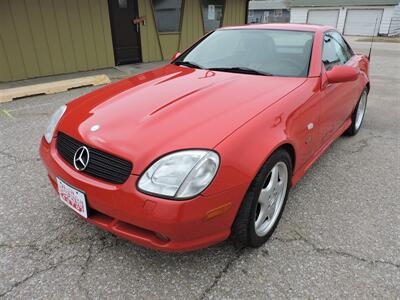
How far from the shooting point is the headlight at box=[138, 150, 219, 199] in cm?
163

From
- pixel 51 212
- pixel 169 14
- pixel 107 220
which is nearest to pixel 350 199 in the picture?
pixel 107 220

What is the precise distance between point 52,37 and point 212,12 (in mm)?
5460

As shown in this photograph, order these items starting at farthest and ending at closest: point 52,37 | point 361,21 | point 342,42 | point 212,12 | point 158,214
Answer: point 361,21
point 212,12
point 52,37
point 342,42
point 158,214

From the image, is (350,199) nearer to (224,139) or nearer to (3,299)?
(224,139)

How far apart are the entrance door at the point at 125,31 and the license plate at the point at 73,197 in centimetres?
729

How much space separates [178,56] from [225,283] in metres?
2.45

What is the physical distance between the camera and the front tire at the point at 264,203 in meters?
1.89

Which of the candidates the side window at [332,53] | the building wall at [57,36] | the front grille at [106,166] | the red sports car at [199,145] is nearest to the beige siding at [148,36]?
the building wall at [57,36]

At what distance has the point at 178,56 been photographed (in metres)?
3.50

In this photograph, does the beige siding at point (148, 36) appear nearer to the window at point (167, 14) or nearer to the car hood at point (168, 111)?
the window at point (167, 14)

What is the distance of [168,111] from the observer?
2.08m

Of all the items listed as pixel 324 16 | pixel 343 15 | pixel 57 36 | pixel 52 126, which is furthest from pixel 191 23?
pixel 324 16

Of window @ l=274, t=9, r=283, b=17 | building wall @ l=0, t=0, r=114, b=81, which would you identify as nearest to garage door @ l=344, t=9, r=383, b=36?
window @ l=274, t=9, r=283, b=17

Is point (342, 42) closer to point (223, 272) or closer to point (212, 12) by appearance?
point (223, 272)
